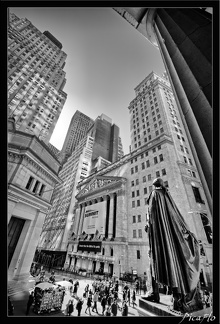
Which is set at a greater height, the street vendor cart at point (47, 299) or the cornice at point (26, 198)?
the cornice at point (26, 198)

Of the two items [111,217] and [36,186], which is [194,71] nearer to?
[36,186]

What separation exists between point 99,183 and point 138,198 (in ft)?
59.0

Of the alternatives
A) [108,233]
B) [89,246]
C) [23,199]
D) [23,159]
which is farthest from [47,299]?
[89,246]

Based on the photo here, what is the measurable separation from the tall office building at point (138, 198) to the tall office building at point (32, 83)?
89.6 ft

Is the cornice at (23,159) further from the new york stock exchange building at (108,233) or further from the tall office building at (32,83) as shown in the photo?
the new york stock exchange building at (108,233)

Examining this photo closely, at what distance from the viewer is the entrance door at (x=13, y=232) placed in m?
14.8

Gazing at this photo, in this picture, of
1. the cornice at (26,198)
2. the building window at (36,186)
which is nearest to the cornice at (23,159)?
the building window at (36,186)

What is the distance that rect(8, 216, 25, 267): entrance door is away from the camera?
1477 centimetres

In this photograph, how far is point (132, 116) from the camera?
59.7 metres

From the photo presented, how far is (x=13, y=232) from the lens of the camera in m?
15.2

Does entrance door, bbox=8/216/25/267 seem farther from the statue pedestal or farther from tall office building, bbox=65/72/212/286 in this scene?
tall office building, bbox=65/72/212/286

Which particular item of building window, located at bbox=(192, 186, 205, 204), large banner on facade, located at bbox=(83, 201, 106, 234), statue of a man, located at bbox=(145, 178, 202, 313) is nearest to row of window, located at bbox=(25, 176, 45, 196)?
statue of a man, located at bbox=(145, 178, 202, 313)

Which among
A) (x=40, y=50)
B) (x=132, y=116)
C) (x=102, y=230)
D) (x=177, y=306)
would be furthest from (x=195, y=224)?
(x=40, y=50)
